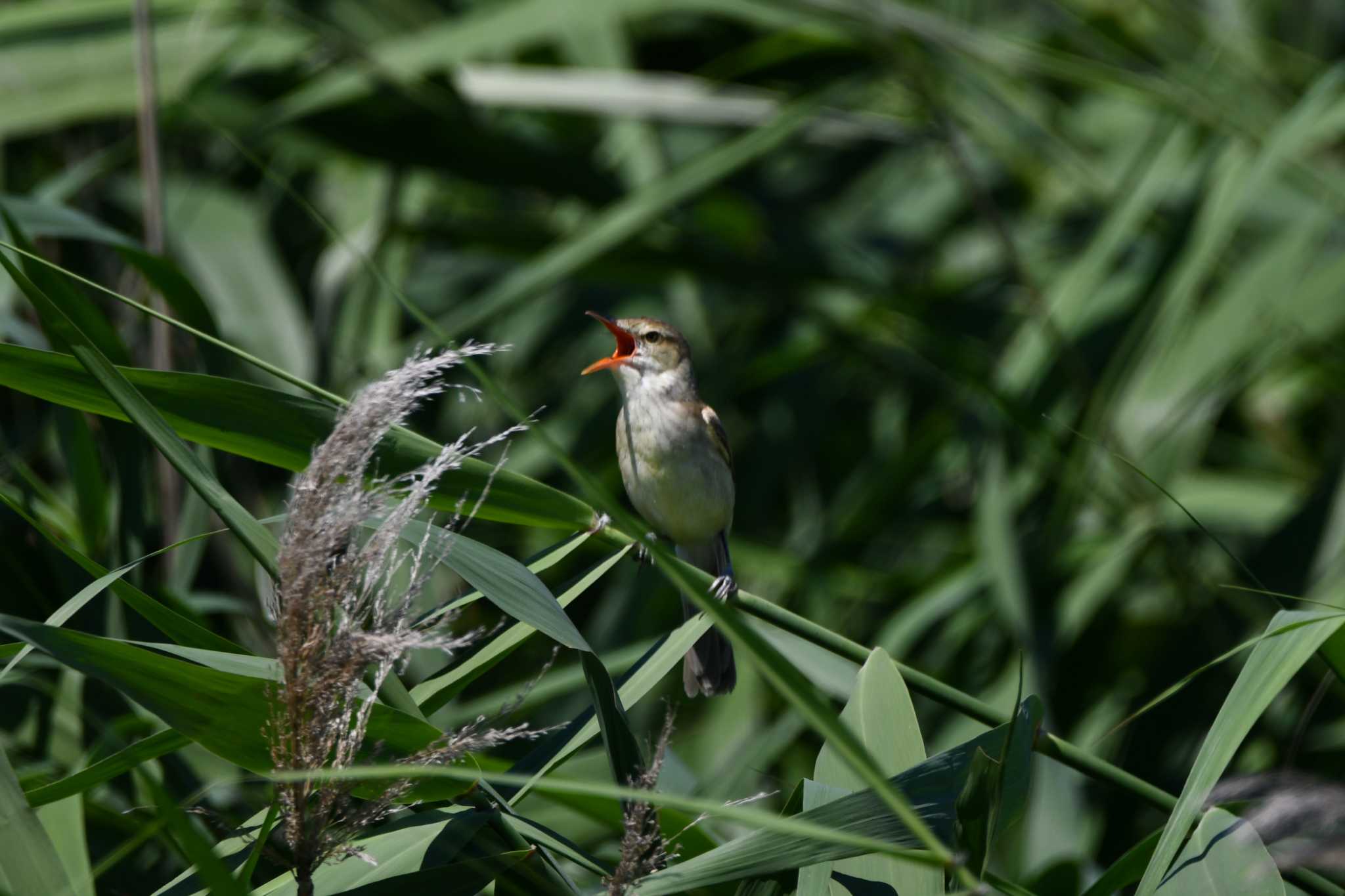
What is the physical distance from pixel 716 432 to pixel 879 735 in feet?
5.44

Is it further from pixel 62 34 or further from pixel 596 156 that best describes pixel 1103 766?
pixel 596 156

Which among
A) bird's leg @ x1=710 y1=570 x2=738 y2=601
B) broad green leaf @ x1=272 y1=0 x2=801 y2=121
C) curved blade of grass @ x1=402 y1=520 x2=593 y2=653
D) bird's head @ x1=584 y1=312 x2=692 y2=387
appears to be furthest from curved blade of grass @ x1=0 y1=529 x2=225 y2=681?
broad green leaf @ x1=272 y1=0 x2=801 y2=121

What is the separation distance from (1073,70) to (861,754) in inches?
130

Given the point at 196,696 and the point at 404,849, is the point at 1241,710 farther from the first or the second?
the point at 196,696

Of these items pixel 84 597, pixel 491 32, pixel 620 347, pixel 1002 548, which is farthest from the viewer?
pixel 491 32

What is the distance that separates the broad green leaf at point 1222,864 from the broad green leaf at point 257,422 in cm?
94

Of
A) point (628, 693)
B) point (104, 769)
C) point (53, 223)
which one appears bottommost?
point (628, 693)

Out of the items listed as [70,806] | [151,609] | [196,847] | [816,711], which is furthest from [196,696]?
[816,711]

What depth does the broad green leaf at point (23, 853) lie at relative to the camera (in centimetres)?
132

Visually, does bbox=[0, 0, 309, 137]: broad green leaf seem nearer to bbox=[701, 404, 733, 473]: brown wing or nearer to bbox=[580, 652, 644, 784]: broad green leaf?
bbox=[701, 404, 733, 473]: brown wing

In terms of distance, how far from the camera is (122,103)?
3.50m

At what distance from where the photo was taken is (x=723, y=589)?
184 cm

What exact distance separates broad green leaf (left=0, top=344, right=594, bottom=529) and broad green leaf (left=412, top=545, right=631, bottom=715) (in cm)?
11

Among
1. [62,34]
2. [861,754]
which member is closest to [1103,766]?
[861,754]
